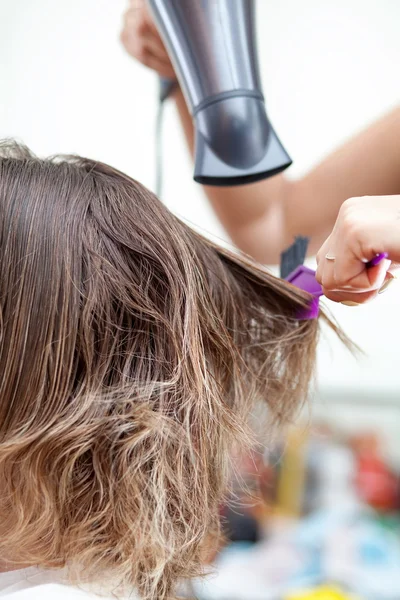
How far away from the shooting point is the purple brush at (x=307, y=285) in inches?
26.4

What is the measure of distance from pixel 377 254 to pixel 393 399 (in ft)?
2.27

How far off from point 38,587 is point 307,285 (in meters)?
0.43

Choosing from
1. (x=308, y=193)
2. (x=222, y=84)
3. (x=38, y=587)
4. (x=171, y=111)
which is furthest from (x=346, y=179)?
(x=38, y=587)

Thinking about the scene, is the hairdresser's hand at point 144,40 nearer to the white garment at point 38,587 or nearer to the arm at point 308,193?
the arm at point 308,193

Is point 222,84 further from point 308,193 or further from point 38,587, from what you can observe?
point 38,587

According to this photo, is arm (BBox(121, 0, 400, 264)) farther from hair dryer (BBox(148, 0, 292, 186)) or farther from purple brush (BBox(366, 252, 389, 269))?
purple brush (BBox(366, 252, 389, 269))

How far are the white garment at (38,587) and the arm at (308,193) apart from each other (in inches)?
18.7

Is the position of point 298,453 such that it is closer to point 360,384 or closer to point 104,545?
point 360,384

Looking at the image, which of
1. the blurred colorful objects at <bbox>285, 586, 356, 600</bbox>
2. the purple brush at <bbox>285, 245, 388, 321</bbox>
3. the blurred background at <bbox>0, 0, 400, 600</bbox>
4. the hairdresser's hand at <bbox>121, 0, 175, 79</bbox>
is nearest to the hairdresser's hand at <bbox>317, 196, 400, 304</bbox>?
the purple brush at <bbox>285, 245, 388, 321</bbox>

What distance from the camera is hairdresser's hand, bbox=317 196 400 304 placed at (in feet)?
1.49

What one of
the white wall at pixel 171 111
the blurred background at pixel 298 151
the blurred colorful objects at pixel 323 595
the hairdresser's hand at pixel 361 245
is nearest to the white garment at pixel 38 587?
the blurred background at pixel 298 151

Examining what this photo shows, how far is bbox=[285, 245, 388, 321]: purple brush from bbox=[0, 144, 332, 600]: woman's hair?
0.12 meters

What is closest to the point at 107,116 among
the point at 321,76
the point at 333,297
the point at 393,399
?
the point at 321,76

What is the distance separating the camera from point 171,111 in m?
0.86
